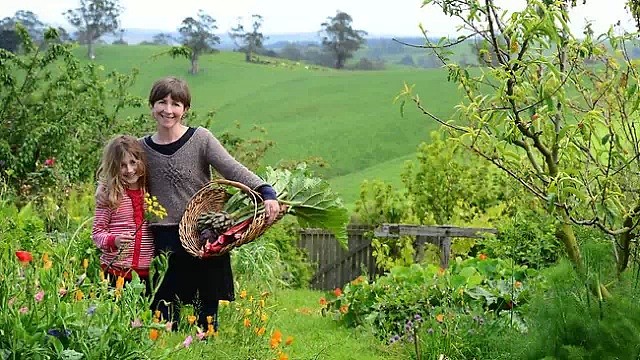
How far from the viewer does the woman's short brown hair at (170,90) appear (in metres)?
5.00

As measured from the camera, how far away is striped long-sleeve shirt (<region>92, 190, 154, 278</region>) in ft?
16.6

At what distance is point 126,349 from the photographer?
3301 millimetres

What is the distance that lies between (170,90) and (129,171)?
1.62ft

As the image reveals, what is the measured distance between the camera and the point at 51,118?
46.8 feet

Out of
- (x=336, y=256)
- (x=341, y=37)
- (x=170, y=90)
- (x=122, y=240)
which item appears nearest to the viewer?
(x=122, y=240)

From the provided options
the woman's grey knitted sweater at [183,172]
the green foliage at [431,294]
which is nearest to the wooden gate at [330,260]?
the green foliage at [431,294]

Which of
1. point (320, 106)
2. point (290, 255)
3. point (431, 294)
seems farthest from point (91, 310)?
point (320, 106)

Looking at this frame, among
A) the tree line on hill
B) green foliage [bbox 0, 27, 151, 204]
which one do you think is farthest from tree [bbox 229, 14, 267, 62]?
green foliage [bbox 0, 27, 151, 204]

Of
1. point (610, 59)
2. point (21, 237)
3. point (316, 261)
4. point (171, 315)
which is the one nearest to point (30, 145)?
point (316, 261)

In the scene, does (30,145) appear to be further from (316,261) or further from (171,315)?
(171,315)

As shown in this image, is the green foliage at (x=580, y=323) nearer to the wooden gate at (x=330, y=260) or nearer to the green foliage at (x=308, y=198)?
Answer: the green foliage at (x=308, y=198)

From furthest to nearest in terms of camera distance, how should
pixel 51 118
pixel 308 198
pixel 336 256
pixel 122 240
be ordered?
→ 1. pixel 336 256
2. pixel 51 118
3. pixel 308 198
4. pixel 122 240

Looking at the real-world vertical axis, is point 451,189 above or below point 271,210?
below

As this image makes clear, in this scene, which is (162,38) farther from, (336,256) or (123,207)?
(123,207)
